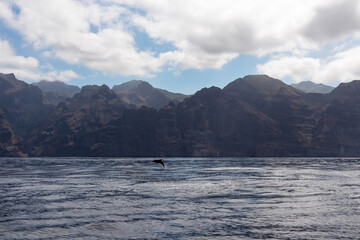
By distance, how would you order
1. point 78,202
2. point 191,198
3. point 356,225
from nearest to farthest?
point 356,225
point 78,202
point 191,198

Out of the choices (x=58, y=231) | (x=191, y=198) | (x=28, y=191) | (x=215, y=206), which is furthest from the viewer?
(x=28, y=191)

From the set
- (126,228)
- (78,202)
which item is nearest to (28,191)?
(78,202)

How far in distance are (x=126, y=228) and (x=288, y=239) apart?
44.6 ft

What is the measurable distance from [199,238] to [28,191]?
37.6 meters

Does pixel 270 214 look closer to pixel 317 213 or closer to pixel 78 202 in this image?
pixel 317 213

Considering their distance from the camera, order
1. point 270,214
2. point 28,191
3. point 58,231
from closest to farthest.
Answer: point 58,231, point 270,214, point 28,191

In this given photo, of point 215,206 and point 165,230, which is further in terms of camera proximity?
point 215,206

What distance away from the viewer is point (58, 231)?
2741cm

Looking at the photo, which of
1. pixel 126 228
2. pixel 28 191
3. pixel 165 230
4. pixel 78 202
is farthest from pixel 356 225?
pixel 28 191

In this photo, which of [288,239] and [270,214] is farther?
[270,214]

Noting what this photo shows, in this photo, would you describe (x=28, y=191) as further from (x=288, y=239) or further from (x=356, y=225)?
(x=356, y=225)

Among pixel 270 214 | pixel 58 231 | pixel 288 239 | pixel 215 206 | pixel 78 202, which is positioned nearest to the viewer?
pixel 288 239

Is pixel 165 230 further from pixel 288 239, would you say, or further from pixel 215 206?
pixel 215 206

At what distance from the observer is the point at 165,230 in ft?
91.0
